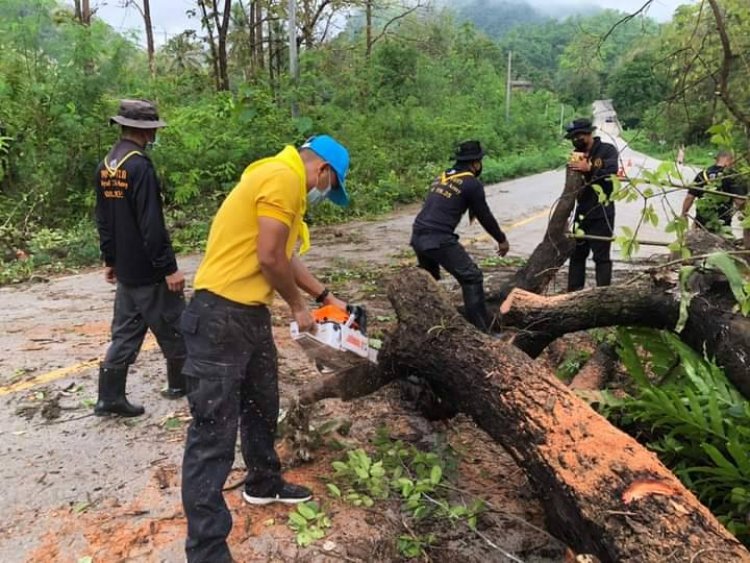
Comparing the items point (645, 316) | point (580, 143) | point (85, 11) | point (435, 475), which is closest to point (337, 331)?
point (435, 475)

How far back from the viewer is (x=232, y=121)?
13.0 meters

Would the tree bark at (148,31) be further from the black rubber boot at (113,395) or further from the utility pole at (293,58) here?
the black rubber boot at (113,395)

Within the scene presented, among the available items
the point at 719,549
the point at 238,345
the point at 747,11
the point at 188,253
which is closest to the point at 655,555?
the point at 719,549

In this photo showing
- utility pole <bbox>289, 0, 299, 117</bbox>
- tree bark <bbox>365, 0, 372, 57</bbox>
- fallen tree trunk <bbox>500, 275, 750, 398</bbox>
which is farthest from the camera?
tree bark <bbox>365, 0, 372, 57</bbox>

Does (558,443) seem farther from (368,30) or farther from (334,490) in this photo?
(368,30)

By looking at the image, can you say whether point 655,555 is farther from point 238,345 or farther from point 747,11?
point 747,11

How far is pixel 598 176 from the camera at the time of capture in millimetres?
5945

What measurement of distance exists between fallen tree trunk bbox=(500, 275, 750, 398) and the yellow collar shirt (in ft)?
6.97

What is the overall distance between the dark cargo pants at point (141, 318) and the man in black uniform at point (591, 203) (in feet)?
12.3

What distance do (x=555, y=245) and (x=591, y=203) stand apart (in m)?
0.62

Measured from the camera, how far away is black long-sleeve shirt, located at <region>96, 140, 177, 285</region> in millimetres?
4004

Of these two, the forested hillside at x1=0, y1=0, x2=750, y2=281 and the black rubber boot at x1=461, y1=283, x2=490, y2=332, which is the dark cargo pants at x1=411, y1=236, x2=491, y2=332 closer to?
the black rubber boot at x1=461, y1=283, x2=490, y2=332

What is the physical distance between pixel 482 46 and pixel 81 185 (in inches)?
1534

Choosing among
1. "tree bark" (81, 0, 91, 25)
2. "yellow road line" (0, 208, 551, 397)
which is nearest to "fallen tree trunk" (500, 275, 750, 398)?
"yellow road line" (0, 208, 551, 397)
